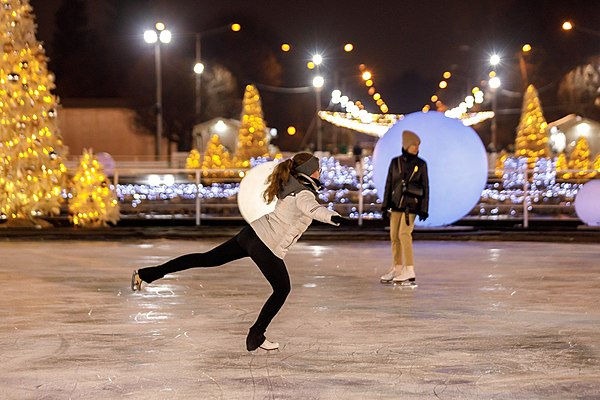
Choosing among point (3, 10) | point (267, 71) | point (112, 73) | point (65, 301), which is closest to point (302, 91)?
point (267, 71)

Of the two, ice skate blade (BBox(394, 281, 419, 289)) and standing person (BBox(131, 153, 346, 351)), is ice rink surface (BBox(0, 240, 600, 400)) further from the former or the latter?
standing person (BBox(131, 153, 346, 351))

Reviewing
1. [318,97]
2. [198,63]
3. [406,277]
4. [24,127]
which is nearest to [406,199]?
[406,277]

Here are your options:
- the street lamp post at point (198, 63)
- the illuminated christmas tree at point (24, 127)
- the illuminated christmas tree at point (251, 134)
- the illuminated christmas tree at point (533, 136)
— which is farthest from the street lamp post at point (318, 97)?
the illuminated christmas tree at point (24, 127)

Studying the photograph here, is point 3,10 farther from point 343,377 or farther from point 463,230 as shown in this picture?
point 343,377

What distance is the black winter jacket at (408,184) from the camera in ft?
43.9

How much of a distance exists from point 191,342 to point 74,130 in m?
77.0

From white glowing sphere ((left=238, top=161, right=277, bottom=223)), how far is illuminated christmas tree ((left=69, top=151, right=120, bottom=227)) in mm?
3786

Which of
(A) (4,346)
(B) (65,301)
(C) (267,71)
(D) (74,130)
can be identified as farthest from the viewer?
(C) (267,71)

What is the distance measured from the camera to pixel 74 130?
84562mm

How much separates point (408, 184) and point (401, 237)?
0.59m

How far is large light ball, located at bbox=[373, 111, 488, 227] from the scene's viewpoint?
2027 centimetres

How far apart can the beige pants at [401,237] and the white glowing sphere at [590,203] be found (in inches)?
386

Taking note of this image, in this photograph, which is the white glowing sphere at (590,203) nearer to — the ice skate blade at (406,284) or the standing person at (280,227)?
the ice skate blade at (406,284)

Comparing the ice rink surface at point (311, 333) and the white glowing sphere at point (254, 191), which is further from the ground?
the white glowing sphere at point (254, 191)
